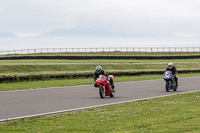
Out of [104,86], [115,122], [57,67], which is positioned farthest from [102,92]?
[57,67]

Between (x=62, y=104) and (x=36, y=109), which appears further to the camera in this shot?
(x=62, y=104)

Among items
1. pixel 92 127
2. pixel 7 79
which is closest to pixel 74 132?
pixel 92 127

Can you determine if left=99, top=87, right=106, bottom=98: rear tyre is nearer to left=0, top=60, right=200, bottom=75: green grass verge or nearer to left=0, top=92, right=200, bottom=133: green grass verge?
left=0, top=92, right=200, bottom=133: green grass verge

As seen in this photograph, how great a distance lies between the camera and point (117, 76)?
35094mm

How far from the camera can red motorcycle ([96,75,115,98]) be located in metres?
17.0

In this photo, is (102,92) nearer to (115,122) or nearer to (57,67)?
(115,122)

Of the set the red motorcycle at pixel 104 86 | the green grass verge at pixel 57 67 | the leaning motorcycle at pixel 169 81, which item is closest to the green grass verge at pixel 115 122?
the red motorcycle at pixel 104 86

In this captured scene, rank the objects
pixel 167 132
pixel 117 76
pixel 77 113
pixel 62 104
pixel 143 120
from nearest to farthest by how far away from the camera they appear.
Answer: pixel 167 132
pixel 143 120
pixel 77 113
pixel 62 104
pixel 117 76

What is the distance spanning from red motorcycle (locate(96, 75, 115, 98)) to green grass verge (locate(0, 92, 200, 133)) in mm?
4765

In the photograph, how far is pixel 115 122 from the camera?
381 inches

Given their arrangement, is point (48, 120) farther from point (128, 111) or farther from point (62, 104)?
point (62, 104)

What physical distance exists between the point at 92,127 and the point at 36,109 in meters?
4.43

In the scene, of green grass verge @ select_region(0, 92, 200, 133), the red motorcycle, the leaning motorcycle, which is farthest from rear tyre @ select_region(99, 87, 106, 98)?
green grass verge @ select_region(0, 92, 200, 133)

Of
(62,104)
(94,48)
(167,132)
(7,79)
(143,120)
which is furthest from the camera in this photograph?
(94,48)
